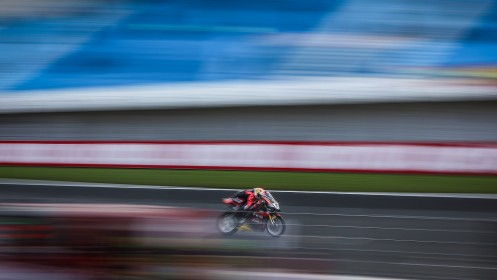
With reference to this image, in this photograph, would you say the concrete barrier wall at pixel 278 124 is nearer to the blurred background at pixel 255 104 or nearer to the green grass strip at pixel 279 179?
the blurred background at pixel 255 104

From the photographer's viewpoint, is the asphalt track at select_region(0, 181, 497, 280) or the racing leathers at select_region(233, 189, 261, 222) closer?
the asphalt track at select_region(0, 181, 497, 280)

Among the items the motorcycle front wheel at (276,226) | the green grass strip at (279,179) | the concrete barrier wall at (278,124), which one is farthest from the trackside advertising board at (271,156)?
the motorcycle front wheel at (276,226)

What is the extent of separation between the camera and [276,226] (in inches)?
358

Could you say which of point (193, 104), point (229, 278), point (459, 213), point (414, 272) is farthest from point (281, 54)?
point (229, 278)

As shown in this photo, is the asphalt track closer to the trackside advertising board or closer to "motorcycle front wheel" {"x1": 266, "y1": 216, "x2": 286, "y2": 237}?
"motorcycle front wheel" {"x1": 266, "y1": 216, "x2": 286, "y2": 237}

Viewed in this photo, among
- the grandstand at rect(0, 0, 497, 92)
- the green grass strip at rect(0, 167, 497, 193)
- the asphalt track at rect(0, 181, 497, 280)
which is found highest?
the grandstand at rect(0, 0, 497, 92)

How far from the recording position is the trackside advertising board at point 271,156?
1368 centimetres

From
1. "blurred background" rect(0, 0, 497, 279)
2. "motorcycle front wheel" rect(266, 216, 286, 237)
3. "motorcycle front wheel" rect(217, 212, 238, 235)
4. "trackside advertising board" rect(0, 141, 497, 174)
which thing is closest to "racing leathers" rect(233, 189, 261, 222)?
"motorcycle front wheel" rect(217, 212, 238, 235)

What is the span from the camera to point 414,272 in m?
6.05

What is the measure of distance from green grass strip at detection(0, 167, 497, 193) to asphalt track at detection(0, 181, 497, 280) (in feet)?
4.11

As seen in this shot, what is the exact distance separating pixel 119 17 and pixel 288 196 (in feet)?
25.4

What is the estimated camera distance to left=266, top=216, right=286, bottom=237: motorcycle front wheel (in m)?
8.98

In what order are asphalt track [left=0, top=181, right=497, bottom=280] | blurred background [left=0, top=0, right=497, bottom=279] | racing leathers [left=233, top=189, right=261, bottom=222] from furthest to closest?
1. blurred background [left=0, top=0, right=497, bottom=279]
2. racing leathers [left=233, top=189, right=261, bottom=222]
3. asphalt track [left=0, top=181, right=497, bottom=280]

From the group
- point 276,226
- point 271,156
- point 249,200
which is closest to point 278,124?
point 271,156
